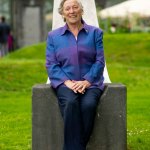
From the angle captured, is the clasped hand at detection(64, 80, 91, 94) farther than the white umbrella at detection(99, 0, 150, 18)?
No

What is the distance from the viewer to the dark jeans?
7078 mm

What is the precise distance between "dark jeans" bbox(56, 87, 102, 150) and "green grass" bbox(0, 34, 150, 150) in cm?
141

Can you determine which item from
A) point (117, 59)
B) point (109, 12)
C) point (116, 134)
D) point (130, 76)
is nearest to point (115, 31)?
point (109, 12)

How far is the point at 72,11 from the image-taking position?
7336 millimetres

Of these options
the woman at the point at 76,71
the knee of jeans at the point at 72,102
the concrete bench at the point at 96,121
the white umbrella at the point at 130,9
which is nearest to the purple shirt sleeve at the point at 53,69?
the woman at the point at 76,71

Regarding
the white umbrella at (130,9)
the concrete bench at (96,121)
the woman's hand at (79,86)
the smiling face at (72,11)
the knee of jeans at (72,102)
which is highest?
the smiling face at (72,11)

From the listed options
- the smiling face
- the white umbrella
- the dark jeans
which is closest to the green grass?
the dark jeans

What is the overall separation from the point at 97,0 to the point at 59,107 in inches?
1252

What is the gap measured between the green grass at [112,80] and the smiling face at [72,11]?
195 cm

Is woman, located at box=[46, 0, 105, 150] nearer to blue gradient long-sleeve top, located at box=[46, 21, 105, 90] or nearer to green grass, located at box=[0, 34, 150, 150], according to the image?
blue gradient long-sleeve top, located at box=[46, 21, 105, 90]

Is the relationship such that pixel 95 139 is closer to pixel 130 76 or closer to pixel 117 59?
pixel 130 76

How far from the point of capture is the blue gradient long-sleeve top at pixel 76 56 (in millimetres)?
7293

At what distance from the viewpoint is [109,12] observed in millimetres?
33531

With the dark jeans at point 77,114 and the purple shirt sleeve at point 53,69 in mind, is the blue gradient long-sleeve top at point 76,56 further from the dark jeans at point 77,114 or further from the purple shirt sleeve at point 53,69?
the dark jeans at point 77,114
